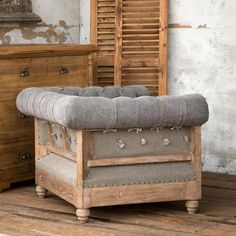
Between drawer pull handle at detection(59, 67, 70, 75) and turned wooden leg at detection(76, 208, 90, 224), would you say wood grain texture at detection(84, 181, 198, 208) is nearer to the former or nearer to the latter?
turned wooden leg at detection(76, 208, 90, 224)

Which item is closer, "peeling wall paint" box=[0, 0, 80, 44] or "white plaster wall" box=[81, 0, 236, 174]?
"white plaster wall" box=[81, 0, 236, 174]

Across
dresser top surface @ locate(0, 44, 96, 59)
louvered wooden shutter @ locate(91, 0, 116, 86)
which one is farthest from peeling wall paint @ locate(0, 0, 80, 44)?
dresser top surface @ locate(0, 44, 96, 59)

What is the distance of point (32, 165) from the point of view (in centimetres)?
487

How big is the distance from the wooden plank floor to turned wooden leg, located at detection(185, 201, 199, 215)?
0.10ft

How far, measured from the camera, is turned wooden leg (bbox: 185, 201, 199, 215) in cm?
411

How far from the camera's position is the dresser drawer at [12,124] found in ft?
15.3

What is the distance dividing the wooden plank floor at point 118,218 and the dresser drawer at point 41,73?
72 centimetres

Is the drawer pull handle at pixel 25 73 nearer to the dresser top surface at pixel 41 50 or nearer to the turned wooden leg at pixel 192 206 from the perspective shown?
the dresser top surface at pixel 41 50

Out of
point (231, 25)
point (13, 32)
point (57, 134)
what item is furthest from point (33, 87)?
point (231, 25)

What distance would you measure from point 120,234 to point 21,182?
1.49m

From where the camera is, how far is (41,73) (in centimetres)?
484

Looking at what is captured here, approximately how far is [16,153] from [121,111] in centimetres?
119

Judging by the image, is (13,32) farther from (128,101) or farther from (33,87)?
(128,101)

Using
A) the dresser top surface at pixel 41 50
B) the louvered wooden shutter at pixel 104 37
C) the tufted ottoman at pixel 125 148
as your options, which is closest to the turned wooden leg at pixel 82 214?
the tufted ottoman at pixel 125 148
